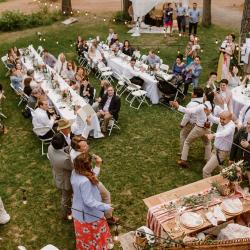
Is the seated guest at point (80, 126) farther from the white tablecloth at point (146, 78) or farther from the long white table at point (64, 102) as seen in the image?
the white tablecloth at point (146, 78)

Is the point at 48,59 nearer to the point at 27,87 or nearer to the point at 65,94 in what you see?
the point at 27,87

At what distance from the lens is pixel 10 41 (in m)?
17.9

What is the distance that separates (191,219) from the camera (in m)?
5.27

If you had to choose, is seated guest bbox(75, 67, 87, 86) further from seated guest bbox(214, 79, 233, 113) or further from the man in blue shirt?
the man in blue shirt

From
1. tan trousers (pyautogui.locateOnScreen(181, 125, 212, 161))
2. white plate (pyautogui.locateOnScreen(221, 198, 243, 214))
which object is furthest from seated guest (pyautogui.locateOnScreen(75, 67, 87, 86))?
white plate (pyautogui.locateOnScreen(221, 198, 243, 214))

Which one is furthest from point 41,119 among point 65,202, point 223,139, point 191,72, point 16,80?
point 191,72

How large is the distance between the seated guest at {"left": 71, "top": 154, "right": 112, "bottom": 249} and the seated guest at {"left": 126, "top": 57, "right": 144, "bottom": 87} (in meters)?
6.50

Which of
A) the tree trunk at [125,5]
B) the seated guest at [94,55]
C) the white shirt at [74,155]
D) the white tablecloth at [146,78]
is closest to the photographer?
the white shirt at [74,155]

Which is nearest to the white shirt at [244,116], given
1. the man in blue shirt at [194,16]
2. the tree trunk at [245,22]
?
the tree trunk at [245,22]

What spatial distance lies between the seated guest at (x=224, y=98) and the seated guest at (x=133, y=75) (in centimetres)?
324

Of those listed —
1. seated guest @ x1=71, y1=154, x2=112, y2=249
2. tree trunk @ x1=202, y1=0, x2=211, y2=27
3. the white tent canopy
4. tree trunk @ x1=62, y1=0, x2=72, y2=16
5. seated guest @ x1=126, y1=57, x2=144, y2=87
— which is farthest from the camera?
tree trunk @ x1=62, y1=0, x2=72, y2=16

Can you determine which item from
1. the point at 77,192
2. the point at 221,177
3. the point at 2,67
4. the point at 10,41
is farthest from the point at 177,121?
the point at 10,41

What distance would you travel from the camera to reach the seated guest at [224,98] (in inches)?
328

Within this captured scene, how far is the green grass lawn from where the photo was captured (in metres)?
6.51
